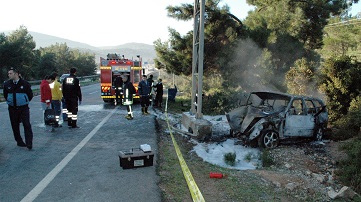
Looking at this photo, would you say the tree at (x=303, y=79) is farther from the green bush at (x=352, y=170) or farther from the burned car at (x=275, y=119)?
the green bush at (x=352, y=170)

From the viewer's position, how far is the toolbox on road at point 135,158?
5.32 m

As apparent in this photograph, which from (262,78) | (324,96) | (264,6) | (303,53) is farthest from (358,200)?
(264,6)

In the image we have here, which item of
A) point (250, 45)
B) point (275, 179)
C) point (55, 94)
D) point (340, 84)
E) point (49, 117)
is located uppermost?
point (250, 45)

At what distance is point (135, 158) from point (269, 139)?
419 cm

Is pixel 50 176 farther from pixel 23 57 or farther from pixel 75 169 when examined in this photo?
pixel 23 57

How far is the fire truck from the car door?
9604mm

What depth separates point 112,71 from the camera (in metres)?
15.8

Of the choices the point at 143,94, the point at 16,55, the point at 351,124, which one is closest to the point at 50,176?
the point at 143,94

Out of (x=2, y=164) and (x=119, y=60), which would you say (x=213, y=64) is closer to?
(x=119, y=60)

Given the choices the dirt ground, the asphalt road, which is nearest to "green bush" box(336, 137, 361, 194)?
the dirt ground

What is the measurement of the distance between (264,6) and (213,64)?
23.7 ft

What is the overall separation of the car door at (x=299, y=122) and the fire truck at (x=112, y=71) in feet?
31.5

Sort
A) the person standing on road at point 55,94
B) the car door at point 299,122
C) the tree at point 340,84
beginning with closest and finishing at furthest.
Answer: the car door at point 299,122 → the person standing on road at point 55,94 → the tree at point 340,84

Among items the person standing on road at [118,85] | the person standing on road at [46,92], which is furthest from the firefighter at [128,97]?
the person standing on road at [118,85]
